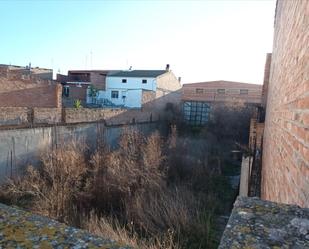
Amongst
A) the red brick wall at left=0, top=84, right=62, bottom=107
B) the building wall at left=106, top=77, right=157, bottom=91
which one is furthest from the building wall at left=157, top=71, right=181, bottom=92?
the red brick wall at left=0, top=84, right=62, bottom=107

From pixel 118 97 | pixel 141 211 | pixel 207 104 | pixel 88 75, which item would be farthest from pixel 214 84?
pixel 141 211

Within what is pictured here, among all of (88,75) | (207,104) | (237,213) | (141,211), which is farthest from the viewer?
(88,75)

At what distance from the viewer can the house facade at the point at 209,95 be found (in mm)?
23422

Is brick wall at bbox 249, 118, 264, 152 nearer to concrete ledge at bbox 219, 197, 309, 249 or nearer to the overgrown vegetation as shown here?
the overgrown vegetation

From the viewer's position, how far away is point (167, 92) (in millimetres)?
25688

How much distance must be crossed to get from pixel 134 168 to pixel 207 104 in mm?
14878

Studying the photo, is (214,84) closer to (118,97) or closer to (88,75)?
(118,97)

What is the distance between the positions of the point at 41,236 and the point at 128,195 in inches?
331

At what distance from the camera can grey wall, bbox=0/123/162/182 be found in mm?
8805

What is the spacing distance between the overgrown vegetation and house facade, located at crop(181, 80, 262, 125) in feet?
37.2

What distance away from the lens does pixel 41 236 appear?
0.94m

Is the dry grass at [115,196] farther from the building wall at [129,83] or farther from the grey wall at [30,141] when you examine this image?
the building wall at [129,83]

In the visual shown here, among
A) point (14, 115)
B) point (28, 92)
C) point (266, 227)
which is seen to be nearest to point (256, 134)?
point (14, 115)

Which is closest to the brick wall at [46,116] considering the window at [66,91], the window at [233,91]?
the window at [66,91]
